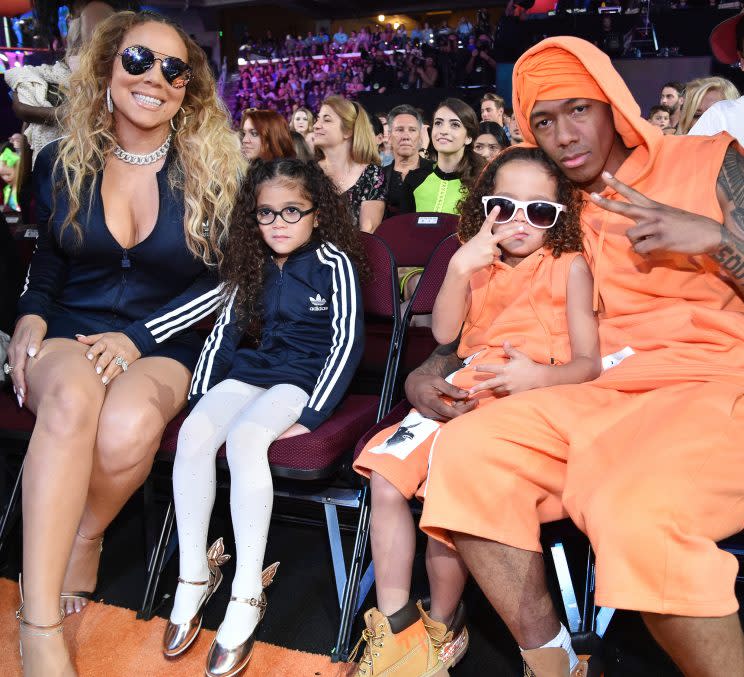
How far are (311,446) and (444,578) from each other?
0.54m

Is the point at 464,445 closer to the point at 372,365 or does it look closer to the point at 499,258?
the point at 499,258

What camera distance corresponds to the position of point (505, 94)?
13.1 m

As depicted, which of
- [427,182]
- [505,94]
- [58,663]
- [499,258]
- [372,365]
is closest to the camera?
[58,663]

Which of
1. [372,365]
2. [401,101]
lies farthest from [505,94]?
[372,365]

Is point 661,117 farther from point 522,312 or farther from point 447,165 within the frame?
point 522,312

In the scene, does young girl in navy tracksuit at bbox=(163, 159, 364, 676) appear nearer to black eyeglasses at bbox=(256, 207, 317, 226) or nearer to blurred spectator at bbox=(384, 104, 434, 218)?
black eyeglasses at bbox=(256, 207, 317, 226)

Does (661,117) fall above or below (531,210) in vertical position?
above

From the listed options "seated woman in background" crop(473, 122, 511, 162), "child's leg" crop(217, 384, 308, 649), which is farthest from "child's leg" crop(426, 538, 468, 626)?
"seated woman in background" crop(473, 122, 511, 162)

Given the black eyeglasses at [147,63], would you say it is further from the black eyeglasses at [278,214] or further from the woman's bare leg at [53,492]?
the woman's bare leg at [53,492]

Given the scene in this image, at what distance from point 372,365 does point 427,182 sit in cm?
194

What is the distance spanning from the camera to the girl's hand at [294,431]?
228 cm

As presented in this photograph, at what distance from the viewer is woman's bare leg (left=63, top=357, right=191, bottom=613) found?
A: 228cm

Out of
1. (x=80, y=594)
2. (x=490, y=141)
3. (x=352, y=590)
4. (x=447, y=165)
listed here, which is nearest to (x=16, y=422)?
(x=80, y=594)

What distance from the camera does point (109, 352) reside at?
8.06 feet
